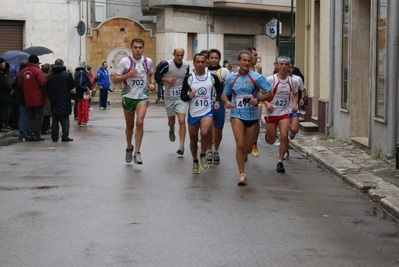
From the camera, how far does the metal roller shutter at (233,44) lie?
46.2m

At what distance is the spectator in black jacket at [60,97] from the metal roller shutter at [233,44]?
27.2 metres

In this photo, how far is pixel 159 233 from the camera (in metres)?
8.30

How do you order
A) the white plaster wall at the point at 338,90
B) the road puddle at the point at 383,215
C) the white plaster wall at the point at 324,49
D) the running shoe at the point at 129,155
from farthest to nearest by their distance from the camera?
the white plaster wall at the point at 324,49
the white plaster wall at the point at 338,90
the running shoe at the point at 129,155
the road puddle at the point at 383,215

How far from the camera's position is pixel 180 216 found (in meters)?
9.28

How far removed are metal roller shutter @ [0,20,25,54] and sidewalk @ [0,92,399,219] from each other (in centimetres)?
1690

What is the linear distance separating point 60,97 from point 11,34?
724 inches

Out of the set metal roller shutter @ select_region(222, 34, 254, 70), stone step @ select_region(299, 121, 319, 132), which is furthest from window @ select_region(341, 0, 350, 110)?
metal roller shutter @ select_region(222, 34, 254, 70)

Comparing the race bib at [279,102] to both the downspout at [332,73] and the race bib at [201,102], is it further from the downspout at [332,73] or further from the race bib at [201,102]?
the downspout at [332,73]

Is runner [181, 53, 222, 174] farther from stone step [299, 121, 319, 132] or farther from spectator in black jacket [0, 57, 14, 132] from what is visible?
stone step [299, 121, 319, 132]

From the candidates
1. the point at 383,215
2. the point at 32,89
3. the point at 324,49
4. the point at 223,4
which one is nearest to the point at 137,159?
the point at 383,215

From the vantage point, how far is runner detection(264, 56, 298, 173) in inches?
540

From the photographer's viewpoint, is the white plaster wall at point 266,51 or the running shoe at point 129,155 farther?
the white plaster wall at point 266,51

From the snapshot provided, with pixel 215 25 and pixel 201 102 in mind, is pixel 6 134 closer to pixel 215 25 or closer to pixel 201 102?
pixel 201 102

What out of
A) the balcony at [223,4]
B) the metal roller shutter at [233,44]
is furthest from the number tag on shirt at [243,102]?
the metal roller shutter at [233,44]
